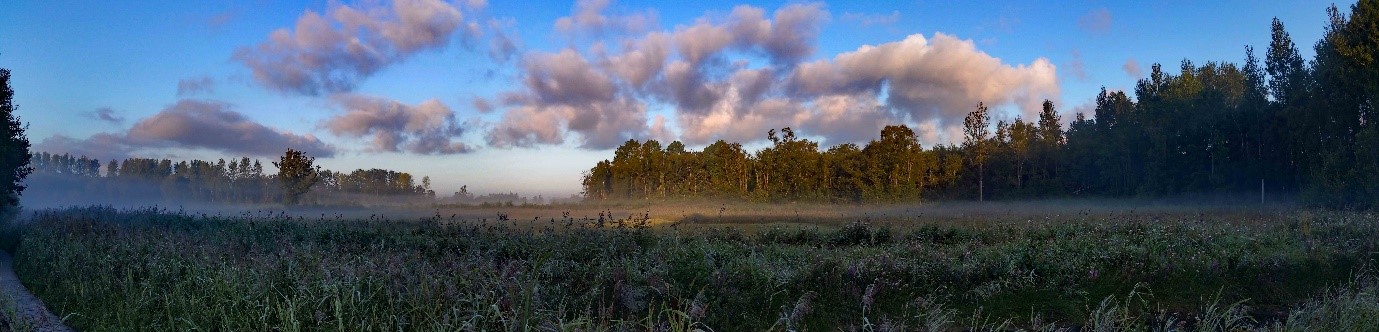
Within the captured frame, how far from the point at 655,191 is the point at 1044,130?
3006cm

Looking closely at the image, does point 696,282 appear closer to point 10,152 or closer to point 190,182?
point 10,152

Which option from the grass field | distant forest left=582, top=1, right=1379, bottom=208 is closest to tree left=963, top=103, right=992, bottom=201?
distant forest left=582, top=1, right=1379, bottom=208

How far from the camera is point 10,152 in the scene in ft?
80.3

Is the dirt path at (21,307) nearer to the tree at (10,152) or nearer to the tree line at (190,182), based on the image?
the tree at (10,152)

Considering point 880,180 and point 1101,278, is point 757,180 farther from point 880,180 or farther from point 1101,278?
point 1101,278

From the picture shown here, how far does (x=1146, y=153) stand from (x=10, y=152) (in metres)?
53.8

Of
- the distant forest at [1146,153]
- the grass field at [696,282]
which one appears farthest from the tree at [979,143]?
the grass field at [696,282]

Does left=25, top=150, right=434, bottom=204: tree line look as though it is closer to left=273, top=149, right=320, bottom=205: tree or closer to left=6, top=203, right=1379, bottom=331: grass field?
left=273, top=149, right=320, bottom=205: tree

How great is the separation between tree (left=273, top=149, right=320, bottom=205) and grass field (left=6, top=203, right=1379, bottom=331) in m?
30.4

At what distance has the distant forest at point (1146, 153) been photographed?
2842 centimetres

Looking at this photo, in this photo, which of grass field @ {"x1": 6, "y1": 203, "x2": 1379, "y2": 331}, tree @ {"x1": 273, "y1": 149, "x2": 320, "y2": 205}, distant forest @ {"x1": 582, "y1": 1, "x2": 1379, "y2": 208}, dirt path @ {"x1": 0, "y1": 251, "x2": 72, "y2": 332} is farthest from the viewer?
tree @ {"x1": 273, "y1": 149, "x2": 320, "y2": 205}

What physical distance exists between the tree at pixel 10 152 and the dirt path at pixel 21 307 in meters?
10.4

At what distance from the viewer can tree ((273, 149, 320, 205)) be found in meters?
44.8

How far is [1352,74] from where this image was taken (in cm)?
2783
